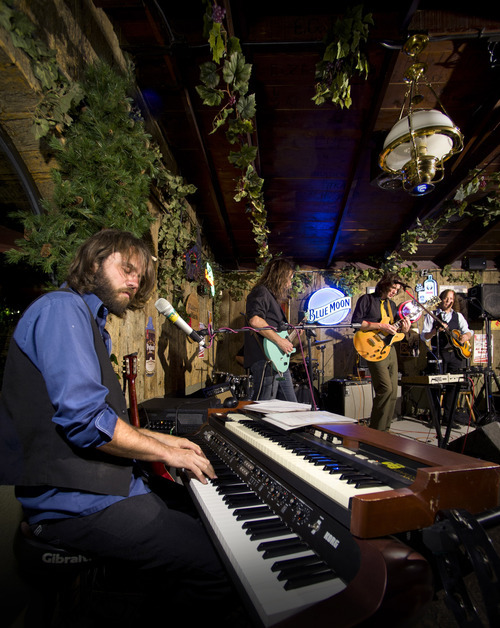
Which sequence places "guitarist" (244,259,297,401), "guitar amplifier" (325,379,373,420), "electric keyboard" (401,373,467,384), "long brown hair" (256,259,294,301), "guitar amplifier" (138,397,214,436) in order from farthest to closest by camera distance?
1. "guitar amplifier" (325,379,373,420)
2. "long brown hair" (256,259,294,301)
3. "electric keyboard" (401,373,467,384)
4. "guitarist" (244,259,297,401)
5. "guitar amplifier" (138,397,214,436)

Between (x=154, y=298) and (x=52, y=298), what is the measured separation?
9.01 ft

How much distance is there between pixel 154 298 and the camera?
398 cm

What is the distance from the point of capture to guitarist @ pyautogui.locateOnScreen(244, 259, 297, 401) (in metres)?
3.81

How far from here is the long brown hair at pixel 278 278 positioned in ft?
13.6

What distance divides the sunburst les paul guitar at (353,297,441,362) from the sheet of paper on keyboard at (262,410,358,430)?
3454 mm

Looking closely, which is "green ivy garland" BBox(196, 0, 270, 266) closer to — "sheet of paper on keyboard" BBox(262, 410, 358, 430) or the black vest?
"sheet of paper on keyboard" BBox(262, 410, 358, 430)

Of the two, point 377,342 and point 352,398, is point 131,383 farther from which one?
point 352,398

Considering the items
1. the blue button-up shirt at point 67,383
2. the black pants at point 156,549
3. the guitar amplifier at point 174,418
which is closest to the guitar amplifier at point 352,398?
the guitar amplifier at point 174,418

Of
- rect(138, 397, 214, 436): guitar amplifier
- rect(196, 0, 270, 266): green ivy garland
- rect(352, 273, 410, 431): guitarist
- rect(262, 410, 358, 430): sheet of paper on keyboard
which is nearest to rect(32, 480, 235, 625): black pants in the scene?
rect(262, 410, 358, 430): sheet of paper on keyboard

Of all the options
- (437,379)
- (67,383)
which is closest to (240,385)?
(437,379)

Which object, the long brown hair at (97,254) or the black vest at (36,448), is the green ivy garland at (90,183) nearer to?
the long brown hair at (97,254)

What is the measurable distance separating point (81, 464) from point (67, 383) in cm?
33

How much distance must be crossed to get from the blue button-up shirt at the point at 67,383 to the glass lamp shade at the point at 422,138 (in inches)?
137

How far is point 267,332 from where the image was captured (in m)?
3.76
